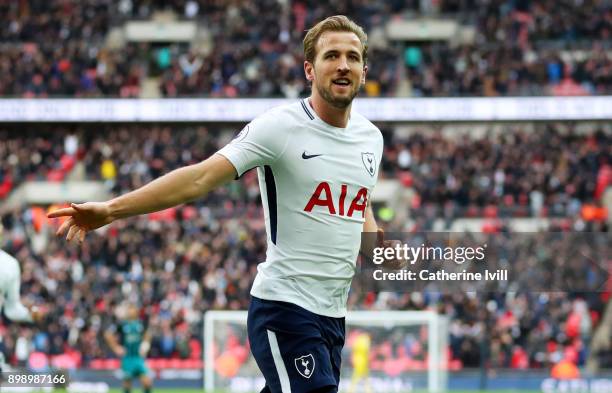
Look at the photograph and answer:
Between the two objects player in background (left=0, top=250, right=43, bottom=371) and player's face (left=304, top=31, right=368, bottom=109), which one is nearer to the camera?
player's face (left=304, top=31, right=368, bottom=109)

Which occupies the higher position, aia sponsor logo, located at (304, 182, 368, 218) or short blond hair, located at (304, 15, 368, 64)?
short blond hair, located at (304, 15, 368, 64)

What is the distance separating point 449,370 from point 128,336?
6236 mm

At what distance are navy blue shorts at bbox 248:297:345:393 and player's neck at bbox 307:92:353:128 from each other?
2.79ft

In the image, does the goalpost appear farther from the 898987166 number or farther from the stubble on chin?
the stubble on chin

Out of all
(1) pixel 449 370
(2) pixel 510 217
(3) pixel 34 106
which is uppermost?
(3) pixel 34 106

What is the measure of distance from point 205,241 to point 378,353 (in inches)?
301

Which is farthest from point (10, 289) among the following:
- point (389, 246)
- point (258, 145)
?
point (258, 145)

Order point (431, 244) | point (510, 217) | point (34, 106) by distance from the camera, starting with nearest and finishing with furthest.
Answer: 1. point (431, 244)
2. point (510, 217)
3. point (34, 106)

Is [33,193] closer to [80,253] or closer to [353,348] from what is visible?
[80,253]

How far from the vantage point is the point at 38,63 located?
106 feet

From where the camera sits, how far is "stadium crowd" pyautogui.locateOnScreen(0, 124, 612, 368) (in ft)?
68.5

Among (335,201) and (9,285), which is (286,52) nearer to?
(9,285)

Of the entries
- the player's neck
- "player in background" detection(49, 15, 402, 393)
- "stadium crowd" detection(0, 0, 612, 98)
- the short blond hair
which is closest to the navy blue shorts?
"player in background" detection(49, 15, 402, 393)

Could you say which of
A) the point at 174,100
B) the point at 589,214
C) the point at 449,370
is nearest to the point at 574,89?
the point at 589,214
